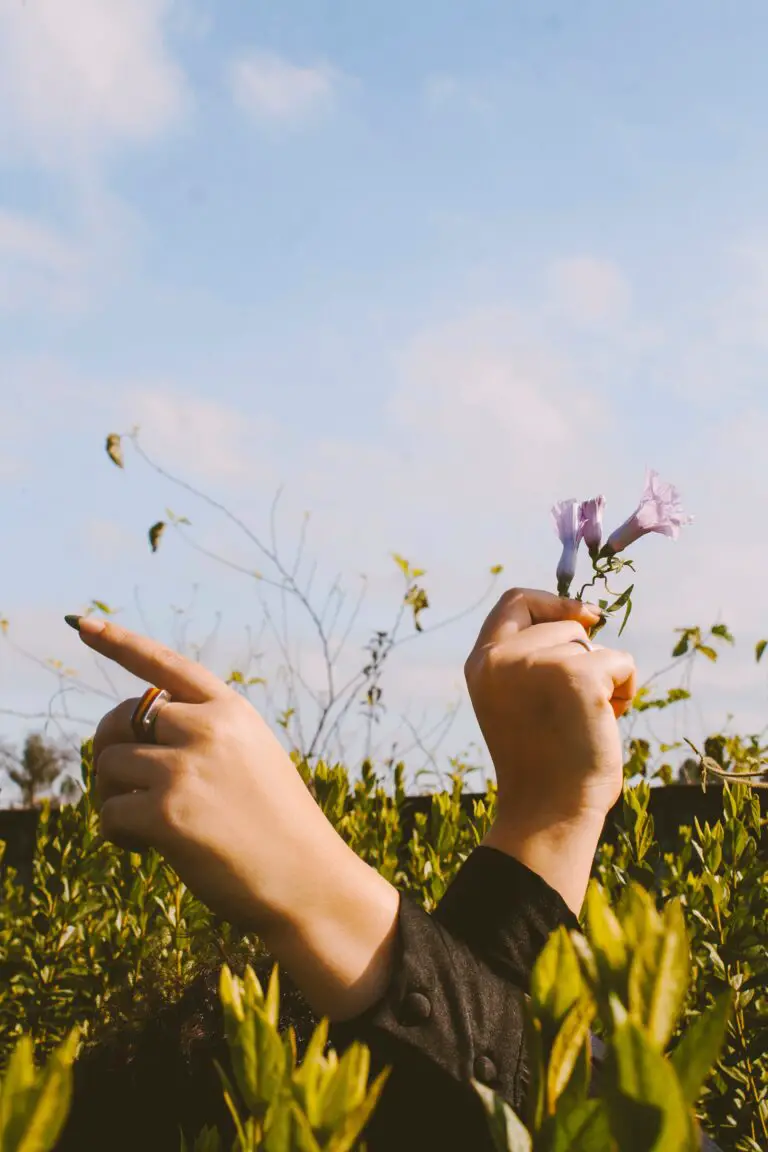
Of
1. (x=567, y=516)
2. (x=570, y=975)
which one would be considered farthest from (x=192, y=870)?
(x=567, y=516)

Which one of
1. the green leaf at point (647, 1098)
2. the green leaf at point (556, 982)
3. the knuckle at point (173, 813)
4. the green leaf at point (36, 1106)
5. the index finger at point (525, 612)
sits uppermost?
the index finger at point (525, 612)

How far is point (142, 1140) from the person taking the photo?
177 cm

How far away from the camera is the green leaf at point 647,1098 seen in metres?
0.66

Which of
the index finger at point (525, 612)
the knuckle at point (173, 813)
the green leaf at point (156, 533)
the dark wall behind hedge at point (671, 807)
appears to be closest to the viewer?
the knuckle at point (173, 813)

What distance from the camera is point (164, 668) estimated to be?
1.17 m

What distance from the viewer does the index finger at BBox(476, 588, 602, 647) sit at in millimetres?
1664

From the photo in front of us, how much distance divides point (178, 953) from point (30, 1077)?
8.03 feet

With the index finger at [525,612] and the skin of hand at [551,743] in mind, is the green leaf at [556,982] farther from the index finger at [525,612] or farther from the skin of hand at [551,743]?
the index finger at [525,612]

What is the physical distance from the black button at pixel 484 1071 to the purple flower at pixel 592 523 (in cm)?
110

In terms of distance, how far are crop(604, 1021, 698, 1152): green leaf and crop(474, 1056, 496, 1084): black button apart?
0.54 metres

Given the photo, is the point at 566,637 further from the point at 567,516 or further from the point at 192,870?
the point at 192,870

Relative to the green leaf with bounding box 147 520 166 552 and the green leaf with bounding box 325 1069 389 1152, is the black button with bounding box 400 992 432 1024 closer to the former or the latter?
the green leaf with bounding box 325 1069 389 1152

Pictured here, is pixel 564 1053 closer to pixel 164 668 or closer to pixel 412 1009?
pixel 412 1009

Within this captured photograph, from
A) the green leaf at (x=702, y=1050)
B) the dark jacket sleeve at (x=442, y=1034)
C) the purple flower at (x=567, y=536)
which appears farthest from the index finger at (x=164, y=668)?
the purple flower at (x=567, y=536)
